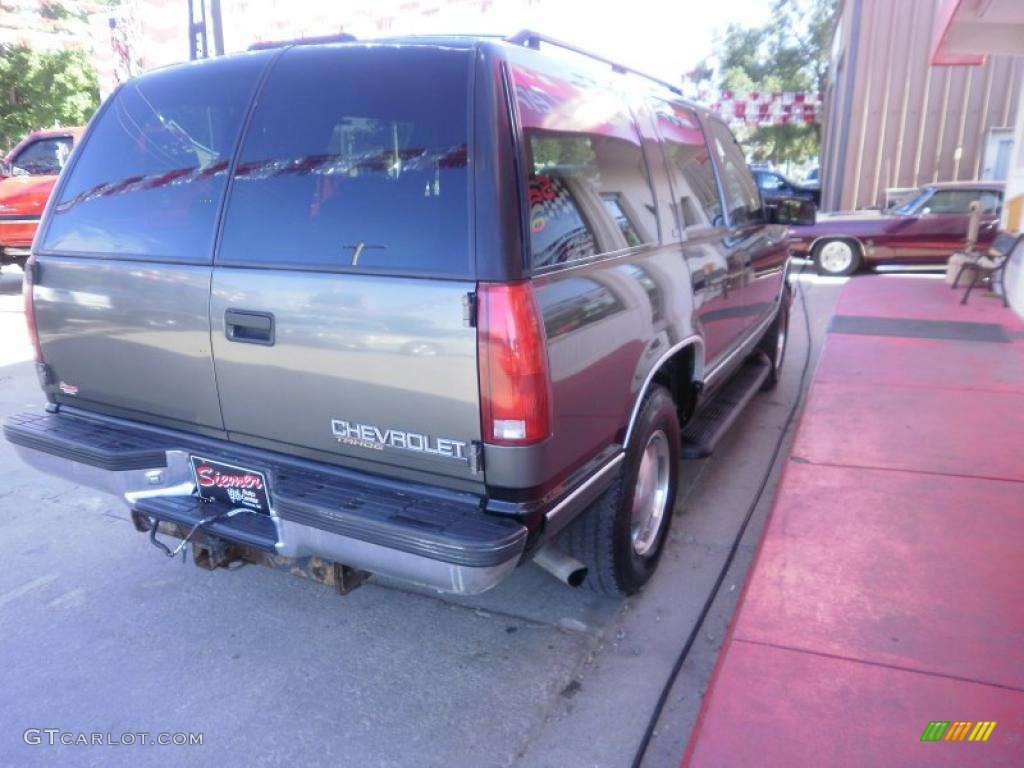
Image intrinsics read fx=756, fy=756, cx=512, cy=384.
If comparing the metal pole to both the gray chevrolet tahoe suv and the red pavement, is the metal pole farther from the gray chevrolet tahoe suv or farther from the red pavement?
the red pavement

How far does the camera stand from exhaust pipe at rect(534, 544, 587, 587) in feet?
9.18

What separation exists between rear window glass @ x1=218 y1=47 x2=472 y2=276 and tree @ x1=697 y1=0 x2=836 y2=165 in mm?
30394

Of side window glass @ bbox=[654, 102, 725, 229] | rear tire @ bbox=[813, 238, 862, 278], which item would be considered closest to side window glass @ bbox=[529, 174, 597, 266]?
side window glass @ bbox=[654, 102, 725, 229]

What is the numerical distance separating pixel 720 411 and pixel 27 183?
1081cm

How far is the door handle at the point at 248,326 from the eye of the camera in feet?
8.02

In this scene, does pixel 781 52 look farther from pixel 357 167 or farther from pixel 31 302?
pixel 31 302

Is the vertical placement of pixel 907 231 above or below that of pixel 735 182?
below

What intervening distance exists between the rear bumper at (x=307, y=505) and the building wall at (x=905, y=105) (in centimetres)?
1871

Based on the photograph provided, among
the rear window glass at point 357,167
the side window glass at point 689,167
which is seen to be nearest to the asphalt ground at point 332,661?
the rear window glass at point 357,167

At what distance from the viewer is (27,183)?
10.8m

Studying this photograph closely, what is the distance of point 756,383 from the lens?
5.11 metres

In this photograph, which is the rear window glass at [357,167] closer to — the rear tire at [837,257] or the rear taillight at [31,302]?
the rear taillight at [31,302]

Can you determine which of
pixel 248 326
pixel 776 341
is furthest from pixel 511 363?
pixel 776 341

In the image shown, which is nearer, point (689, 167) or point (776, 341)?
point (689, 167)
